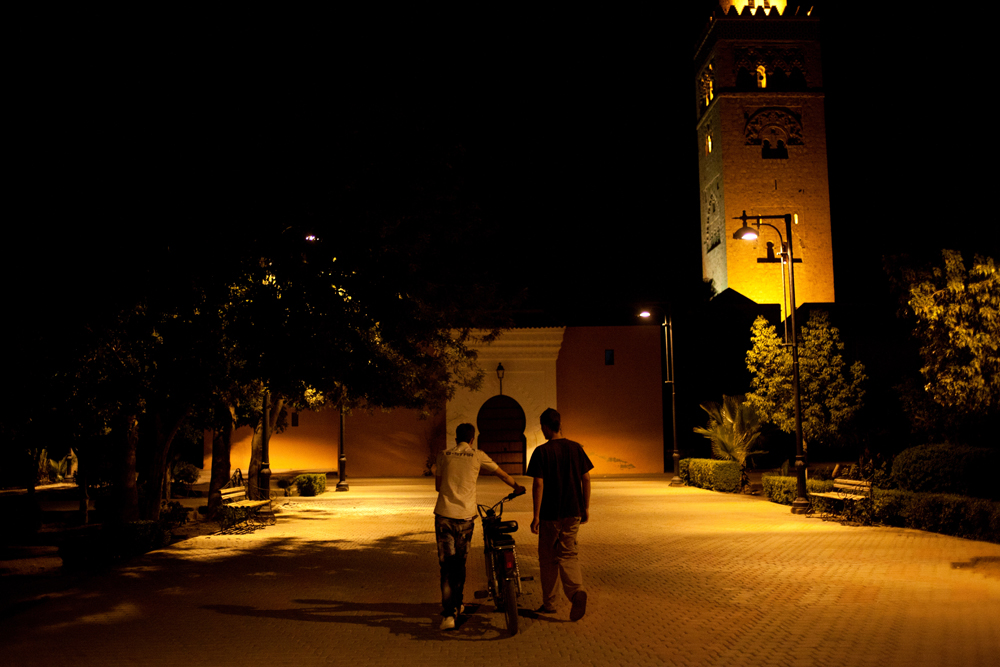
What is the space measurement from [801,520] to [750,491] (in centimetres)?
716

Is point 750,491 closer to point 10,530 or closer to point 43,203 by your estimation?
point 10,530

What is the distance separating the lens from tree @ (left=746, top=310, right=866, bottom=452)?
950 inches

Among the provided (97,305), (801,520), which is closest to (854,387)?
(801,520)

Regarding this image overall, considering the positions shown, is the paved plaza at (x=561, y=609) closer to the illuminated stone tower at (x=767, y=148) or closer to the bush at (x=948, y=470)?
the bush at (x=948, y=470)

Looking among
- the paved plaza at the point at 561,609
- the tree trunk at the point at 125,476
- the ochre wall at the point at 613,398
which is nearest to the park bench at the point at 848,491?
the paved plaza at the point at 561,609

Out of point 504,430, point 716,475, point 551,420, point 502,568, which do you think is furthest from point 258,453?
point 502,568

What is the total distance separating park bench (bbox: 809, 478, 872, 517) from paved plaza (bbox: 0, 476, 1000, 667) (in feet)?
3.33

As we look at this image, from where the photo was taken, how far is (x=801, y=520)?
16.8 metres

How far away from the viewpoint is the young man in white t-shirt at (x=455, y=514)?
7.63 meters

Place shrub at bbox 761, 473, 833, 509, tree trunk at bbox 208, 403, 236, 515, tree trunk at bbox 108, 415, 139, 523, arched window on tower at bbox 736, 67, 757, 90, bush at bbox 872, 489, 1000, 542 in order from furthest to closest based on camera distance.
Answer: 1. arched window on tower at bbox 736, 67, 757, 90
2. shrub at bbox 761, 473, 833, 509
3. tree trunk at bbox 208, 403, 236, 515
4. tree trunk at bbox 108, 415, 139, 523
5. bush at bbox 872, 489, 1000, 542

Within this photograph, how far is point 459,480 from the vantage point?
7.80 m

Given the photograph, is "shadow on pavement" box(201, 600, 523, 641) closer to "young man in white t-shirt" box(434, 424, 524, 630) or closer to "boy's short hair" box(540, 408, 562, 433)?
"young man in white t-shirt" box(434, 424, 524, 630)

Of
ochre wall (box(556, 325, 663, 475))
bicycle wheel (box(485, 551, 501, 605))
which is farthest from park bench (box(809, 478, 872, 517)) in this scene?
ochre wall (box(556, 325, 663, 475))

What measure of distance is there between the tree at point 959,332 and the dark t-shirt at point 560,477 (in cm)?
952
